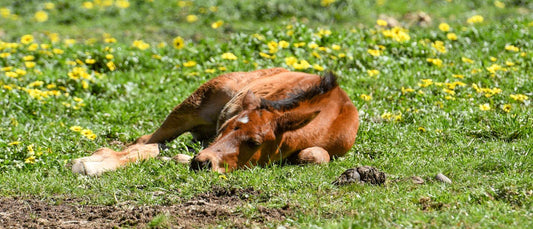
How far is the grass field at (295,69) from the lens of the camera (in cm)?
560

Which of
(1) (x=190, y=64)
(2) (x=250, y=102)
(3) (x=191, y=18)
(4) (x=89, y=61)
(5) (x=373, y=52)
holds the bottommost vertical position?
(3) (x=191, y=18)

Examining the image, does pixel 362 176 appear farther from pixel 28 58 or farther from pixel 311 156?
pixel 28 58

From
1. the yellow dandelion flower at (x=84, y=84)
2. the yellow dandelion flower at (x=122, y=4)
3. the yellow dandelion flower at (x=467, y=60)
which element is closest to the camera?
the yellow dandelion flower at (x=84, y=84)

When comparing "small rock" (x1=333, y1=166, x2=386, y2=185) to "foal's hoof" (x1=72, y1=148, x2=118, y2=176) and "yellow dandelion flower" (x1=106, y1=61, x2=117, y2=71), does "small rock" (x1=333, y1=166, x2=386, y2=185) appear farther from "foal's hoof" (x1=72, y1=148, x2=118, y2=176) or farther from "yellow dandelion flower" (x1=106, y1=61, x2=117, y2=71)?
"yellow dandelion flower" (x1=106, y1=61, x2=117, y2=71)

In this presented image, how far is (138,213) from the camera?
561cm

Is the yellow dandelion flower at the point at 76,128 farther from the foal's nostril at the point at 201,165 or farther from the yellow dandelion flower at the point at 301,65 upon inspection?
the yellow dandelion flower at the point at 301,65

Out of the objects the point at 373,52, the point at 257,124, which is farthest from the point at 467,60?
the point at 257,124

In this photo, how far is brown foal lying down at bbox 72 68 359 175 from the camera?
22.5 ft

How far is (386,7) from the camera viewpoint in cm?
1722

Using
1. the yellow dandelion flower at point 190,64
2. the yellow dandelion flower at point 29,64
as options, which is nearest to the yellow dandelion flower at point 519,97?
the yellow dandelion flower at point 190,64

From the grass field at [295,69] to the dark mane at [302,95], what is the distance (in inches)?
24.2

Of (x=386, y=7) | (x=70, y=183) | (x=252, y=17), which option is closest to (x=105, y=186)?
(x=70, y=183)

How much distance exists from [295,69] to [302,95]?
11.0 ft

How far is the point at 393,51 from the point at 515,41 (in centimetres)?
207
